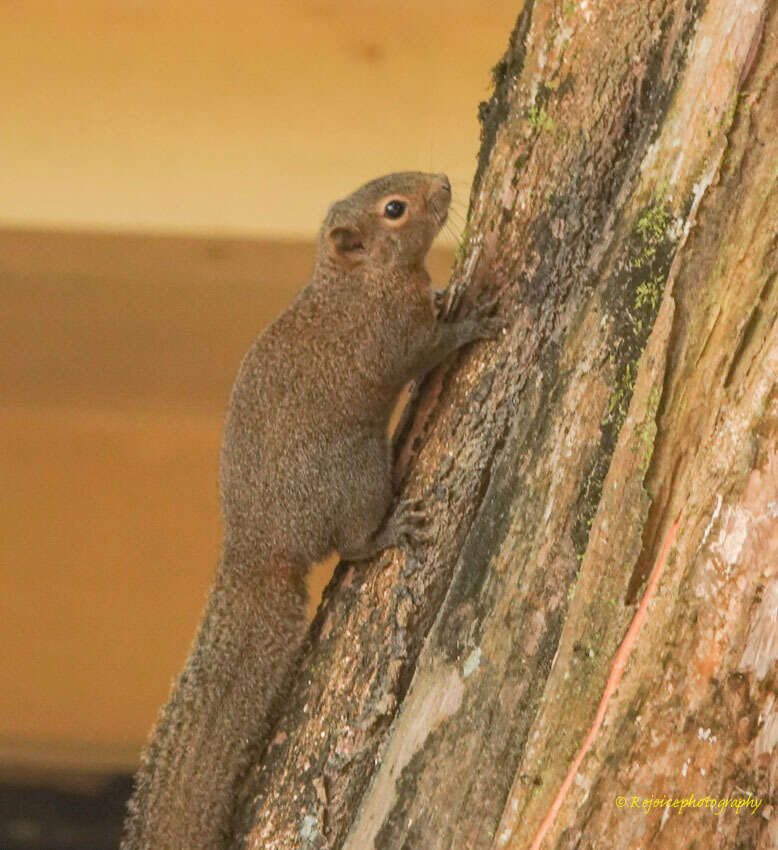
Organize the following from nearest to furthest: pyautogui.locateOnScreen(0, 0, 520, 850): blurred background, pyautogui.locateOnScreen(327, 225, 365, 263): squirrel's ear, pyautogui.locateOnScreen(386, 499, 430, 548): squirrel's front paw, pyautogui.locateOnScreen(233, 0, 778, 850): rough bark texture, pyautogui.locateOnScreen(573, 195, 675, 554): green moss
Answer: pyautogui.locateOnScreen(233, 0, 778, 850): rough bark texture < pyautogui.locateOnScreen(573, 195, 675, 554): green moss < pyautogui.locateOnScreen(386, 499, 430, 548): squirrel's front paw < pyautogui.locateOnScreen(327, 225, 365, 263): squirrel's ear < pyautogui.locateOnScreen(0, 0, 520, 850): blurred background

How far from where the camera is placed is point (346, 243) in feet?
7.27

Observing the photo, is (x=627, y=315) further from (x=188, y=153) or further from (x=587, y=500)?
(x=188, y=153)

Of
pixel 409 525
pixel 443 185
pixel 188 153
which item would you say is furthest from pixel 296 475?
pixel 188 153

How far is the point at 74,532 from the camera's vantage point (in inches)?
201

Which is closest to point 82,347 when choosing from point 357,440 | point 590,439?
point 357,440

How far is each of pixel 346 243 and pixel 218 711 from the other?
819mm

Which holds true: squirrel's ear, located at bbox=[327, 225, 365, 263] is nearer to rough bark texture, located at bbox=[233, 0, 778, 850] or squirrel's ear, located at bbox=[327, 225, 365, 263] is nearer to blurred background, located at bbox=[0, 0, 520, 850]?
rough bark texture, located at bbox=[233, 0, 778, 850]

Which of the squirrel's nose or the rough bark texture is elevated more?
the squirrel's nose

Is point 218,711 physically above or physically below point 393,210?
below

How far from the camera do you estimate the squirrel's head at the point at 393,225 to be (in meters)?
2.21

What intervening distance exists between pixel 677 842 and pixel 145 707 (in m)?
4.02

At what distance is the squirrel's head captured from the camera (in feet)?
7.25

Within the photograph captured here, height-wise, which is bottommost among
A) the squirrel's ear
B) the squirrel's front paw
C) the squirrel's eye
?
the squirrel's front paw

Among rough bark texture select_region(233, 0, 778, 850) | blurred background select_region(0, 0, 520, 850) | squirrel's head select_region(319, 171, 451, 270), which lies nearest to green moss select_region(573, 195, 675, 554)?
rough bark texture select_region(233, 0, 778, 850)
